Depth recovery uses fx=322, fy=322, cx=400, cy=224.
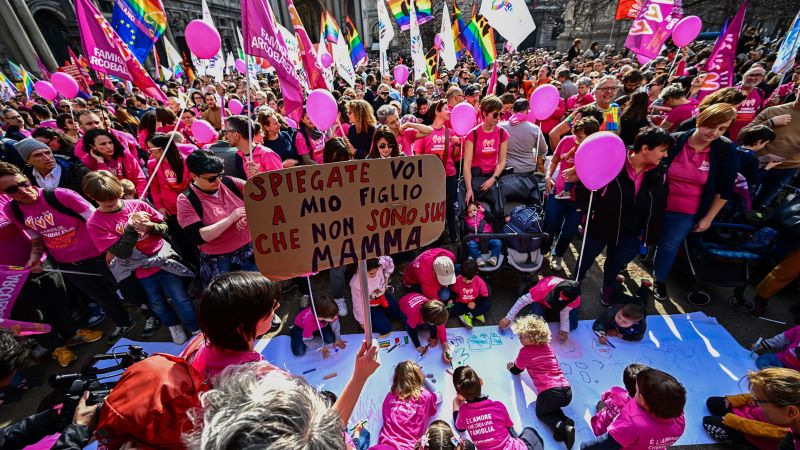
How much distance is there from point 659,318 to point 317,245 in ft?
13.0

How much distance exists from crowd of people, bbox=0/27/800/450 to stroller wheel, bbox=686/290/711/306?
0.26 metres

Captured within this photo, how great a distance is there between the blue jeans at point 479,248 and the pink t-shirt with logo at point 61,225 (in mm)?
3904

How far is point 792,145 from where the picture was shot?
3.95m

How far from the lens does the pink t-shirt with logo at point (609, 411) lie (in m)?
2.38

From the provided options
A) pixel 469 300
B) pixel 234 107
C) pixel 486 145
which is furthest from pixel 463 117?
pixel 234 107

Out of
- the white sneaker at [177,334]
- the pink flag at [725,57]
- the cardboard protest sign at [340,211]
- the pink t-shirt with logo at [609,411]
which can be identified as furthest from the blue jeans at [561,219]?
the white sneaker at [177,334]

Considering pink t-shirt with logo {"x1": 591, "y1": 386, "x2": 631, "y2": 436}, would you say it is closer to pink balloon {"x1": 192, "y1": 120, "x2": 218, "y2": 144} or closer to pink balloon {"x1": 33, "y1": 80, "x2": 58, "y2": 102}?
pink balloon {"x1": 192, "y1": 120, "x2": 218, "y2": 144}

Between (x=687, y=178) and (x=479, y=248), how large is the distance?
2146mm

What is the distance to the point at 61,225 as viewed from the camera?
2947 millimetres

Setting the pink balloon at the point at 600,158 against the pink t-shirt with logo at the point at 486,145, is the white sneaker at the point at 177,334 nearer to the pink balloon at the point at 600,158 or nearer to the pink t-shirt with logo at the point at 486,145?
the pink t-shirt with logo at the point at 486,145

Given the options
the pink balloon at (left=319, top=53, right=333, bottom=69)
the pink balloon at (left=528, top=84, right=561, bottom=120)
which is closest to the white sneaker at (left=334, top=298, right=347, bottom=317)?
the pink balloon at (left=528, top=84, right=561, bottom=120)

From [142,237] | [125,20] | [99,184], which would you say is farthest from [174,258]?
[125,20]

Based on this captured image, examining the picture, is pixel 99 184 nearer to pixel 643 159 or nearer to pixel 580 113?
pixel 643 159

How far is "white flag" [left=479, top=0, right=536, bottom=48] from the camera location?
630cm
